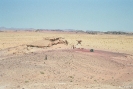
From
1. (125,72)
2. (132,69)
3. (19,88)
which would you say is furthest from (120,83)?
(19,88)

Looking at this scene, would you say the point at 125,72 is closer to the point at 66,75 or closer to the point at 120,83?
the point at 120,83

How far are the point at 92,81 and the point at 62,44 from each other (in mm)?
12065

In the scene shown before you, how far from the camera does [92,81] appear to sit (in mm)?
16531

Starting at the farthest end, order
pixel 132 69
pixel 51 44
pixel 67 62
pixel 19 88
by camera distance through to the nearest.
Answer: pixel 51 44 → pixel 132 69 → pixel 67 62 → pixel 19 88

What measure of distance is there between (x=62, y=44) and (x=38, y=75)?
40.1 ft

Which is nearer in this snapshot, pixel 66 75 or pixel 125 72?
pixel 66 75

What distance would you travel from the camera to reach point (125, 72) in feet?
65.4

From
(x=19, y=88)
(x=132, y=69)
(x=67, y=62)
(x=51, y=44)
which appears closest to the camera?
(x=19, y=88)

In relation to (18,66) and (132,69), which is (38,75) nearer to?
(18,66)

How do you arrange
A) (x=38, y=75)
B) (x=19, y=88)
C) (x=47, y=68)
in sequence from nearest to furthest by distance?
(x=19, y=88)
(x=38, y=75)
(x=47, y=68)

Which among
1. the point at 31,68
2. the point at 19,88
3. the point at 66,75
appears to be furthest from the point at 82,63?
the point at 19,88

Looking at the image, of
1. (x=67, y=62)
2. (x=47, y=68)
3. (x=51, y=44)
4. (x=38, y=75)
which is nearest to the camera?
(x=38, y=75)

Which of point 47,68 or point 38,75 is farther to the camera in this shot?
point 47,68

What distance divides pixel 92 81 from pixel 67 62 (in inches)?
132
